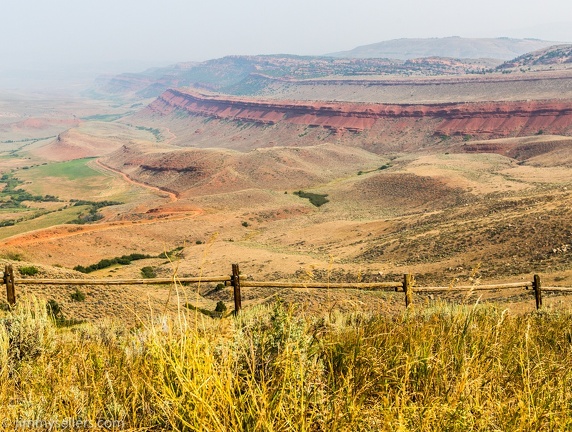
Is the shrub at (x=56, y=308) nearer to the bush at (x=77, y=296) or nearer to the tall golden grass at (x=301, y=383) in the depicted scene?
the bush at (x=77, y=296)

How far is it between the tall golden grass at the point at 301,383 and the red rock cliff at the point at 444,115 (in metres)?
101

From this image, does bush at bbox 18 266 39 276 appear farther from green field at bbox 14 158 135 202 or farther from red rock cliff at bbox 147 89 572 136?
red rock cliff at bbox 147 89 572 136

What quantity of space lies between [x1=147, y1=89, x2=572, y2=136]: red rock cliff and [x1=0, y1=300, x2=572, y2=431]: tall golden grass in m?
101

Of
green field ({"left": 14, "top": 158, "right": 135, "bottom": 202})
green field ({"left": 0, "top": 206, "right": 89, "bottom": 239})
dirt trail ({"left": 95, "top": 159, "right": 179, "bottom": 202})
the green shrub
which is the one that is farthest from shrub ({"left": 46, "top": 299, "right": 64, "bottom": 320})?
green field ({"left": 14, "top": 158, "right": 135, "bottom": 202})

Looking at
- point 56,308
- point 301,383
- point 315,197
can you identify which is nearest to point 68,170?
point 315,197

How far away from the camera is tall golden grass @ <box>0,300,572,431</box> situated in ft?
10.6

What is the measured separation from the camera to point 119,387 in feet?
13.4

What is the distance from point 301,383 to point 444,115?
112995mm

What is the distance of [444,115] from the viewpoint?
109 m

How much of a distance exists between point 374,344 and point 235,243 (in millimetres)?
40189

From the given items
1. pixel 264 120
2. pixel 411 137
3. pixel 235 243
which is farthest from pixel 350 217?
pixel 264 120

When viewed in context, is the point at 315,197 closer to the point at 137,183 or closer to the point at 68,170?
the point at 137,183

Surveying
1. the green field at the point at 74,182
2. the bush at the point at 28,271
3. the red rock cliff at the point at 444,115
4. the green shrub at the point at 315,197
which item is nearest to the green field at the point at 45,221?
the green field at the point at 74,182

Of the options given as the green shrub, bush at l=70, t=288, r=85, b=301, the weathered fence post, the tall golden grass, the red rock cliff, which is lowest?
the green shrub
